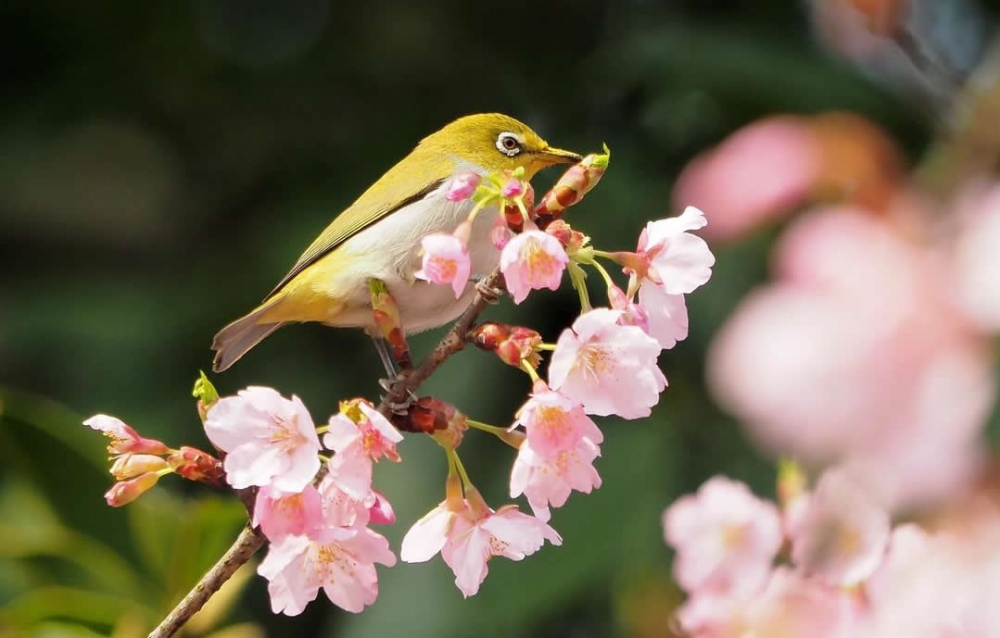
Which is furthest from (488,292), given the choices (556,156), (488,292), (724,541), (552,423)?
(556,156)

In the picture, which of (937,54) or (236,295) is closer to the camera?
(937,54)

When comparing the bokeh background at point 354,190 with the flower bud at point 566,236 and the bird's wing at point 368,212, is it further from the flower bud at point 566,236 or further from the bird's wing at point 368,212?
the flower bud at point 566,236

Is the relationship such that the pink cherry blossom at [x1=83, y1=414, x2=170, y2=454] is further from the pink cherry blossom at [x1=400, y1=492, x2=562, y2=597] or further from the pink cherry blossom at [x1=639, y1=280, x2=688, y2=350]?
the pink cherry blossom at [x1=639, y1=280, x2=688, y2=350]

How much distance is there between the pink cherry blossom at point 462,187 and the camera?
0.86 m

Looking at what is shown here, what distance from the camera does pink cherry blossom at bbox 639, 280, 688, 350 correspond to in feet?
2.85

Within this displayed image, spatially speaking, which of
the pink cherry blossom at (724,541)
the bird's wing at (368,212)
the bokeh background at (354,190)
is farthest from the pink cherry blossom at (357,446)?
the bokeh background at (354,190)

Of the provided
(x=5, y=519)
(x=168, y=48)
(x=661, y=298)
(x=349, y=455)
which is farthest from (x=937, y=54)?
(x=168, y=48)

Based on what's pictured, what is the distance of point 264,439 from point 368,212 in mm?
593

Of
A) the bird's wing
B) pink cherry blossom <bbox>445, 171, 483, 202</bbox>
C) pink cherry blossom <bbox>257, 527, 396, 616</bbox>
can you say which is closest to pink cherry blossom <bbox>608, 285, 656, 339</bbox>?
pink cherry blossom <bbox>445, 171, 483, 202</bbox>

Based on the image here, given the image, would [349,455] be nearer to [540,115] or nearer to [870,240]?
[870,240]

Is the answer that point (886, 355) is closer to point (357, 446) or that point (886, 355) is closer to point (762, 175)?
point (762, 175)

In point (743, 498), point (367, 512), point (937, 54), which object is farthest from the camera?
point (743, 498)

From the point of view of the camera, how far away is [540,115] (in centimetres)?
303

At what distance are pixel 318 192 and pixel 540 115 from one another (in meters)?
0.56
